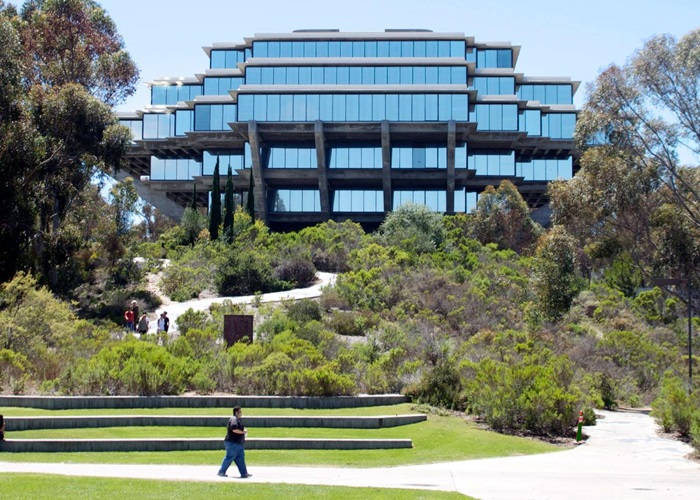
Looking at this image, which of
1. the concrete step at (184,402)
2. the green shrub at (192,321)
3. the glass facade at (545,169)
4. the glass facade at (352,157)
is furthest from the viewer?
the glass facade at (545,169)

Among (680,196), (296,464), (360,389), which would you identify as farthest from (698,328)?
(296,464)

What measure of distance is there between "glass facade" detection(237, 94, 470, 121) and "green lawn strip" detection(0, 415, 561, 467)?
46.4m

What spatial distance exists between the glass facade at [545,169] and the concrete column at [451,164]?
6.11 metres

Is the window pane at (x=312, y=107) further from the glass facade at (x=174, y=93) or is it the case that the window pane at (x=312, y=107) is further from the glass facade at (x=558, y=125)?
the glass facade at (x=558, y=125)

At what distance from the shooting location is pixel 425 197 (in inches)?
2685

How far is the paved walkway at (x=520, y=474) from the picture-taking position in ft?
44.1

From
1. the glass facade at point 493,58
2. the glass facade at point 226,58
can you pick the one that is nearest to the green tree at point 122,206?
the glass facade at point 226,58

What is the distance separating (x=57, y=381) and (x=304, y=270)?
75.7ft

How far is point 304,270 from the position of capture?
44.5 meters

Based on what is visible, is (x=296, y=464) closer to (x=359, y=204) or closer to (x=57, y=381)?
(x=57, y=381)

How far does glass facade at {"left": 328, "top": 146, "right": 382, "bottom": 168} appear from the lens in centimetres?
6706

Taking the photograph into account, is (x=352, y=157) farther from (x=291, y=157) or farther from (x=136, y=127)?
(x=136, y=127)

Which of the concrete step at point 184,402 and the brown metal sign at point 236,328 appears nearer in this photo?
the concrete step at point 184,402

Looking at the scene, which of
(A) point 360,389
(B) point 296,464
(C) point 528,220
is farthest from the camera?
(C) point 528,220
